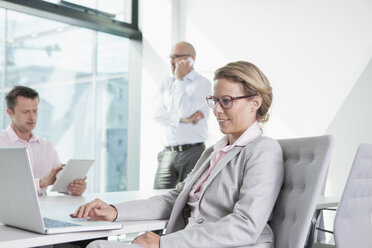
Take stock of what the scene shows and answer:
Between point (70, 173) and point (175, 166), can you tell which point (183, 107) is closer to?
point (175, 166)

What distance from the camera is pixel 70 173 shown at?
113 inches

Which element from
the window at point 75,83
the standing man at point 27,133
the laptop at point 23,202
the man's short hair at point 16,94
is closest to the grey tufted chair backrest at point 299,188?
the laptop at point 23,202

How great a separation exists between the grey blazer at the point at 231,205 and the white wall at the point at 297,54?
2.79 meters

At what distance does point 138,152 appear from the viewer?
6016 millimetres

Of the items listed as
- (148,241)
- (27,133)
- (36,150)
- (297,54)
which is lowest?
(148,241)

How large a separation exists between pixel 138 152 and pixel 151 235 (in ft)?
14.1

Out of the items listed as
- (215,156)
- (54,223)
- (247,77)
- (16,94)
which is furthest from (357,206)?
(16,94)

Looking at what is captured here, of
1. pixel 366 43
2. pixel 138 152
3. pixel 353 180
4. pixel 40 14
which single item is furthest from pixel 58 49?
pixel 353 180

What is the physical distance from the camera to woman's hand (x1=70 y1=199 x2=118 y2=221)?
189 centimetres

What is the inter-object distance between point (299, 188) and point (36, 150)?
6.69 ft

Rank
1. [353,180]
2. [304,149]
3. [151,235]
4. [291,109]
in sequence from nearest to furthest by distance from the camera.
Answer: [151,235]
[304,149]
[353,180]
[291,109]

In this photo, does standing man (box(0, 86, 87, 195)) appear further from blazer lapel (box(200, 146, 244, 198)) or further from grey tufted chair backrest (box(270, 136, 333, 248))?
grey tufted chair backrest (box(270, 136, 333, 248))

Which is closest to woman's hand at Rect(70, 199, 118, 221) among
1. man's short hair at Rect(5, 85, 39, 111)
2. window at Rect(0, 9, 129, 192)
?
man's short hair at Rect(5, 85, 39, 111)

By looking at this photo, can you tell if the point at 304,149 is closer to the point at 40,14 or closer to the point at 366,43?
the point at 366,43
